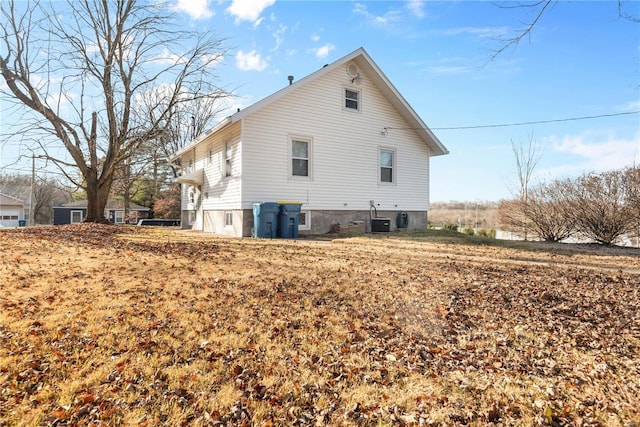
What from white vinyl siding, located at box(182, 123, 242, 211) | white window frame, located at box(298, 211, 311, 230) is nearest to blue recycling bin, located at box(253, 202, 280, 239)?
white vinyl siding, located at box(182, 123, 242, 211)

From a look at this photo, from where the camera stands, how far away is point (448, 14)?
9492 millimetres

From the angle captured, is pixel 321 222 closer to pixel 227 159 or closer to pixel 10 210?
pixel 227 159

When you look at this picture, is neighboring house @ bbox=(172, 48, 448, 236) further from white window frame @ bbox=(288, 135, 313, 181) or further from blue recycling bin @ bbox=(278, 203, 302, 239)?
blue recycling bin @ bbox=(278, 203, 302, 239)

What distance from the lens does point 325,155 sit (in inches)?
495

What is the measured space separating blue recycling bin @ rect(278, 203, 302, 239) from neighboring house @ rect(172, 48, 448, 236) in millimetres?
961

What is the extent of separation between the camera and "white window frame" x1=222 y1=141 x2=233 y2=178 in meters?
12.2

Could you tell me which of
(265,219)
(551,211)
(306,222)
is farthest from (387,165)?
(551,211)

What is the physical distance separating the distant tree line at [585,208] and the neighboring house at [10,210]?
171 feet

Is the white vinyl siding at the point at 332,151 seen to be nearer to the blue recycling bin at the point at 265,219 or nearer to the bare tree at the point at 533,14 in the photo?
the blue recycling bin at the point at 265,219

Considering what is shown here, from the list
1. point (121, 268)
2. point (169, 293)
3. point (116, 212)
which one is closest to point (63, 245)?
point (121, 268)

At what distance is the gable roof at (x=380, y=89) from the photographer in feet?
35.7

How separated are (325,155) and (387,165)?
3168 mm

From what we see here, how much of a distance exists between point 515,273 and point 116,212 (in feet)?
141

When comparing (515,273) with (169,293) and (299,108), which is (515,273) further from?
(299,108)
